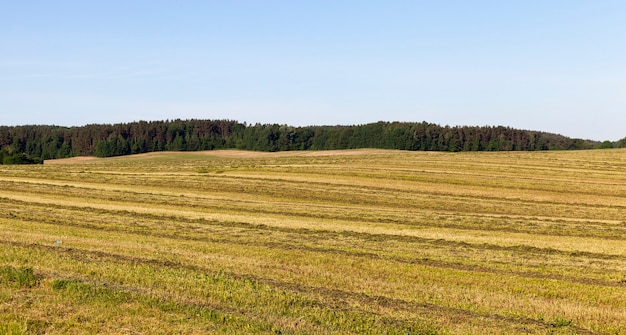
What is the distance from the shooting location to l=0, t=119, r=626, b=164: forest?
137 metres

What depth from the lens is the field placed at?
11.2m

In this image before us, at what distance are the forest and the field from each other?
93360 millimetres

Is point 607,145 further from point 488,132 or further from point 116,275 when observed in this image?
point 116,275

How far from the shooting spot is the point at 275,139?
489ft

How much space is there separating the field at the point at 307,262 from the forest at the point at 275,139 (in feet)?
306

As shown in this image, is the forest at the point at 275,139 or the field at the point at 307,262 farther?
the forest at the point at 275,139

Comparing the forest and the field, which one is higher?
the forest

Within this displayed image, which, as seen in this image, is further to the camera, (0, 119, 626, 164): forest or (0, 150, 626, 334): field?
(0, 119, 626, 164): forest

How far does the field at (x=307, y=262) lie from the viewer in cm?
1123

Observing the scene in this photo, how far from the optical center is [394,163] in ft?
225

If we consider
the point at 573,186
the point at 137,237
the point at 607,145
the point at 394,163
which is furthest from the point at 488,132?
the point at 137,237

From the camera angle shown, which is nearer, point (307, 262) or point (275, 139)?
point (307, 262)

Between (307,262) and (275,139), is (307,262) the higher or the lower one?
the lower one

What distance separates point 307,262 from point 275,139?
13203 centimetres
